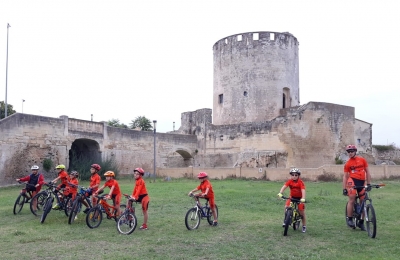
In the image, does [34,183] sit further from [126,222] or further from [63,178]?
[126,222]

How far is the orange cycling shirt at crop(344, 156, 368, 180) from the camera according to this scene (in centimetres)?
831

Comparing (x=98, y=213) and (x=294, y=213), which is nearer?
(x=294, y=213)

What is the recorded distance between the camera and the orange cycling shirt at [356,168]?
27.3ft

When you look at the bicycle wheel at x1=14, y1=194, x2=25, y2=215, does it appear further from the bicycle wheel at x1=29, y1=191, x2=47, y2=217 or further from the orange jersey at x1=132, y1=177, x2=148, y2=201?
the orange jersey at x1=132, y1=177, x2=148, y2=201

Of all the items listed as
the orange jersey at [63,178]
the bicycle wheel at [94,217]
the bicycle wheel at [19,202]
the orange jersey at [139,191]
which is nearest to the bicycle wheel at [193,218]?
the orange jersey at [139,191]

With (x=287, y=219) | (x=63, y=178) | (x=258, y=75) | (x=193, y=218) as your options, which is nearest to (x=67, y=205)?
(x=63, y=178)

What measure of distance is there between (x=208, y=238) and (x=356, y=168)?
3.39 m

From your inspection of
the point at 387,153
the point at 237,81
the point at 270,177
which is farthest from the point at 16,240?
the point at 387,153

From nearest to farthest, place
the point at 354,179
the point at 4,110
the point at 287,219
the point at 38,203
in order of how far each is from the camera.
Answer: the point at 287,219, the point at 354,179, the point at 38,203, the point at 4,110

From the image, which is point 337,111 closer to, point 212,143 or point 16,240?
point 212,143

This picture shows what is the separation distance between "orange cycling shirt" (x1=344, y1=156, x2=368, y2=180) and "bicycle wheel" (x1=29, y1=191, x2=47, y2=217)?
809 cm

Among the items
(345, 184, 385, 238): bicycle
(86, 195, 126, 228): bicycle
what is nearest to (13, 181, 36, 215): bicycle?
(86, 195, 126, 228): bicycle

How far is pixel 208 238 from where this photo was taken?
26.1 ft

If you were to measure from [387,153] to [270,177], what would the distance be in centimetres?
1834
